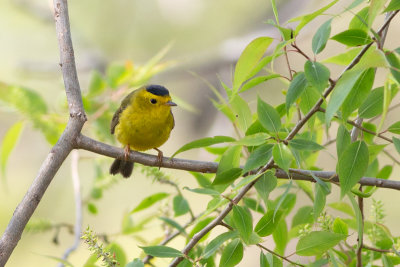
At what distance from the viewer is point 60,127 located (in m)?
A: 2.97

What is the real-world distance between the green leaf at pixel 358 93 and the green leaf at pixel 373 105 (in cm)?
17

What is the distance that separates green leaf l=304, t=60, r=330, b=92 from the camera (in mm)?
1310

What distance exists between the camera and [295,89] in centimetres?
140

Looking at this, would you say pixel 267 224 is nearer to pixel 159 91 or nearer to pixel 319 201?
pixel 319 201

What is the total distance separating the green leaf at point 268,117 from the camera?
151 centimetres

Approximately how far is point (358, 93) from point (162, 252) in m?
0.72

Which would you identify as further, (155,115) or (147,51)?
(147,51)

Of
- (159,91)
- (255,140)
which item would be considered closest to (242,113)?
(255,140)

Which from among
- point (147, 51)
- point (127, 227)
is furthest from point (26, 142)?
point (127, 227)

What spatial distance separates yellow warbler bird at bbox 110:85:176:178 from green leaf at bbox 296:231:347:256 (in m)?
1.45

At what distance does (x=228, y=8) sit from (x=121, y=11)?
1.39m

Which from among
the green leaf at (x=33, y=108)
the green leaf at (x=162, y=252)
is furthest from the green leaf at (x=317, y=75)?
the green leaf at (x=33, y=108)

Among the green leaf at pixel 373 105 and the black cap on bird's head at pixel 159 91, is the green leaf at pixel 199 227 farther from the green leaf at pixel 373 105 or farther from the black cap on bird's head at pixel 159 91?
the black cap on bird's head at pixel 159 91

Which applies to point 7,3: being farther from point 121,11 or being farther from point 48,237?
point 48,237
